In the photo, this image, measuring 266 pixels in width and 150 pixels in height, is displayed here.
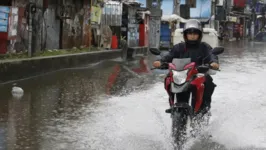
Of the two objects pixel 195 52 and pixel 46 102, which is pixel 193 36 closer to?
pixel 195 52

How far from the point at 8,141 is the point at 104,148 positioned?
122 centimetres

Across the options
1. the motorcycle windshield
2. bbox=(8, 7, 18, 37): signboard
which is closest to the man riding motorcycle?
the motorcycle windshield

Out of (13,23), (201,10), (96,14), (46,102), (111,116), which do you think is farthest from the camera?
(201,10)

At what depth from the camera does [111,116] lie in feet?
25.8

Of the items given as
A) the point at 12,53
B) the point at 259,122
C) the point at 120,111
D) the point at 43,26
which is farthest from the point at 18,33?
the point at 259,122

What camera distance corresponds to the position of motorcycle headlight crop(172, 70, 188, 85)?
17.9 feet

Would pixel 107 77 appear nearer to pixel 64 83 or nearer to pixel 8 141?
pixel 64 83

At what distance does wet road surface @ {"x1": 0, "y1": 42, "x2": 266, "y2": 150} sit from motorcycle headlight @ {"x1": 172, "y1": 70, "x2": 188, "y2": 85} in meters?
0.85

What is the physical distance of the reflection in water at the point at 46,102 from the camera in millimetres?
6207

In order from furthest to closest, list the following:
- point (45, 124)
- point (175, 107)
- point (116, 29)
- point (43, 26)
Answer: point (116, 29) → point (43, 26) → point (45, 124) → point (175, 107)

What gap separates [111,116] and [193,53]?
2255 mm

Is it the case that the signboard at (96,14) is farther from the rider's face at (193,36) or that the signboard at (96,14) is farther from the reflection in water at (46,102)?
the rider's face at (193,36)

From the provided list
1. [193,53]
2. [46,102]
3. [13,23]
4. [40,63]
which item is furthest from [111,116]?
[13,23]

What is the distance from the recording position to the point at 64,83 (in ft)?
40.2
